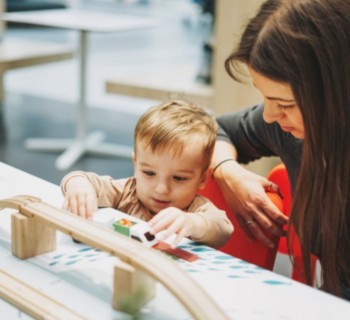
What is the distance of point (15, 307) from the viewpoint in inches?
29.4

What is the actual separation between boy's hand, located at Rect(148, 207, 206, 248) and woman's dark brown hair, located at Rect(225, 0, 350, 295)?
0.21m

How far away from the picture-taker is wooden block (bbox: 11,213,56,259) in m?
0.85

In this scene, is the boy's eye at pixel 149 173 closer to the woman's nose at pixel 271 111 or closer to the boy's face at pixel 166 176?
the boy's face at pixel 166 176

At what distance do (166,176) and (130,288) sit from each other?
499 millimetres

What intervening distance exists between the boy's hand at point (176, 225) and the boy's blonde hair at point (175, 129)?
228mm

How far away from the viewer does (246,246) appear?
1.31 metres

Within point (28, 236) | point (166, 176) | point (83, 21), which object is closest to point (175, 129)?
point (166, 176)

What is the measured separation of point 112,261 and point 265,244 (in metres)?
0.49

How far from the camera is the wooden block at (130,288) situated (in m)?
0.71

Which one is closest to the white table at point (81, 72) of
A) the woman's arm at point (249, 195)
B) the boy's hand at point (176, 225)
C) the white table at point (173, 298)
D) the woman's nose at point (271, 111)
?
the woman's arm at point (249, 195)

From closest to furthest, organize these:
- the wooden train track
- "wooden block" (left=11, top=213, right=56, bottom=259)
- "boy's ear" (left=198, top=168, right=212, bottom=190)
→ the wooden train track → "wooden block" (left=11, top=213, right=56, bottom=259) → "boy's ear" (left=198, top=168, right=212, bottom=190)

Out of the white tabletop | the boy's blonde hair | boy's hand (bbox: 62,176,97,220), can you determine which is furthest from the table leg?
boy's hand (bbox: 62,176,97,220)

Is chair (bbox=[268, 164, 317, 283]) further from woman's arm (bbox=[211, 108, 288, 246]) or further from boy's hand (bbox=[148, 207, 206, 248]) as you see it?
boy's hand (bbox=[148, 207, 206, 248])

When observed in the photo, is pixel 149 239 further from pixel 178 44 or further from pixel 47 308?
pixel 178 44
